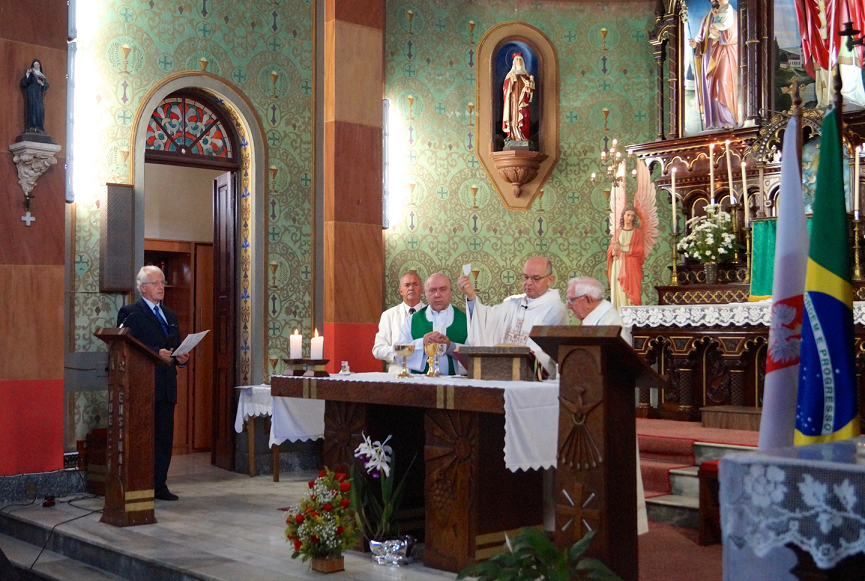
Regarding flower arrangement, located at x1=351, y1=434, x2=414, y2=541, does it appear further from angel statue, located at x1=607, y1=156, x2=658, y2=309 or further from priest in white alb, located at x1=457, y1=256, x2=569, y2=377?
angel statue, located at x1=607, y1=156, x2=658, y2=309

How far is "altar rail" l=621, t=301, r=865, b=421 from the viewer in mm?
7660

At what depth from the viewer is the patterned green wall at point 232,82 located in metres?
7.32

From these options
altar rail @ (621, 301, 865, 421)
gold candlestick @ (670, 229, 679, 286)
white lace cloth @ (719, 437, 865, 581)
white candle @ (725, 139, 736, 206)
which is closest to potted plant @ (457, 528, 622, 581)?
white lace cloth @ (719, 437, 865, 581)

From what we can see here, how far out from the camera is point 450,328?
609 cm

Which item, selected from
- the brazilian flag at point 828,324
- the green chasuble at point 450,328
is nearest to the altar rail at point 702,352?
the green chasuble at point 450,328

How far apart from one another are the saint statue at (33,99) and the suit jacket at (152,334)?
1478 millimetres

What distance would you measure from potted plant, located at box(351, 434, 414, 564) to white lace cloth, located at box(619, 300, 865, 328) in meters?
3.68

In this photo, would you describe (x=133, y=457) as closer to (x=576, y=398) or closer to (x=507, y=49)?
(x=576, y=398)

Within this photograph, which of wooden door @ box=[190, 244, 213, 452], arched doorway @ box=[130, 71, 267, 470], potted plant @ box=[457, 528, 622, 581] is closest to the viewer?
potted plant @ box=[457, 528, 622, 581]

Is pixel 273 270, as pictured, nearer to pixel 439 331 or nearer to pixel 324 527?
pixel 439 331

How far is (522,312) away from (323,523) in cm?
198

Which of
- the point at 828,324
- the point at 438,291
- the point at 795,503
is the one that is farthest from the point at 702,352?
the point at 795,503

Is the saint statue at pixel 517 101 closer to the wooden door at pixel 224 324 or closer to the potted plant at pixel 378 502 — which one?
the wooden door at pixel 224 324

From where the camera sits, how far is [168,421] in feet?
22.4
